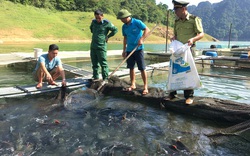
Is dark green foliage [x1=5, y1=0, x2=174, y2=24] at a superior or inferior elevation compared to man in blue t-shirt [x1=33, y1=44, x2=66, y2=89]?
superior

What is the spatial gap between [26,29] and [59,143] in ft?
151

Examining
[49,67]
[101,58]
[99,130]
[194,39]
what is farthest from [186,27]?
[49,67]

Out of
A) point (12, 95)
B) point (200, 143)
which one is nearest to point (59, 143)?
point (200, 143)

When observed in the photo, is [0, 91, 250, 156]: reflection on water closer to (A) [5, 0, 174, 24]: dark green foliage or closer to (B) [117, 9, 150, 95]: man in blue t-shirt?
(B) [117, 9, 150, 95]: man in blue t-shirt

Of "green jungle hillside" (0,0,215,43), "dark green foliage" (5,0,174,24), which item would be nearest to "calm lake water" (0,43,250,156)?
"green jungle hillside" (0,0,215,43)

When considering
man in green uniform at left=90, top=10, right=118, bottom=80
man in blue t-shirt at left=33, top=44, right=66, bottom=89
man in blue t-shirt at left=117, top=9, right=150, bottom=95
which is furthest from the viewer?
man in green uniform at left=90, top=10, right=118, bottom=80

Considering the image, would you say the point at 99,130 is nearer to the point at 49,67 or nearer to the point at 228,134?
the point at 228,134

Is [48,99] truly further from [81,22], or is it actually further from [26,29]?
[81,22]

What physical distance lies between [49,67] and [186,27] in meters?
3.54

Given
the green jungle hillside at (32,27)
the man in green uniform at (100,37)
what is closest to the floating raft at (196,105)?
the man in green uniform at (100,37)

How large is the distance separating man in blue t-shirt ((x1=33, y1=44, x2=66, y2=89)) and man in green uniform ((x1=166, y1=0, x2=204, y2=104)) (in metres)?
2.93

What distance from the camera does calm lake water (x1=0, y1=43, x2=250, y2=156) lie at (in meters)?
3.37

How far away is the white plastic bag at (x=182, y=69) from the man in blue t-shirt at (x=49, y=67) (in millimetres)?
2750

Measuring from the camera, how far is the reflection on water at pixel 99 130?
132 inches
